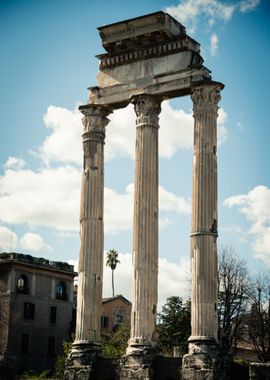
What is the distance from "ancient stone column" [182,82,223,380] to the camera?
2641 cm

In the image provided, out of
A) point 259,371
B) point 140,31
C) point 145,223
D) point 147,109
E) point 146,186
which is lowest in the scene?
point 259,371

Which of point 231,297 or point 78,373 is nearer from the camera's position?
point 78,373

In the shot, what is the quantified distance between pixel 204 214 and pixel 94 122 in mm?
7652

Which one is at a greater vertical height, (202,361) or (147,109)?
(147,109)

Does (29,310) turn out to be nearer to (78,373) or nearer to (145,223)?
(78,373)

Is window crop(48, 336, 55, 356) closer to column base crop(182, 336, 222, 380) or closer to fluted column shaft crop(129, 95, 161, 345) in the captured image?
fluted column shaft crop(129, 95, 161, 345)

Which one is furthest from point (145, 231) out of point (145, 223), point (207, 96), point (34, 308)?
point (34, 308)

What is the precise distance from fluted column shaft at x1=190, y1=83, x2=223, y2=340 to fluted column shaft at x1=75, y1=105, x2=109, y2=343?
498 cm

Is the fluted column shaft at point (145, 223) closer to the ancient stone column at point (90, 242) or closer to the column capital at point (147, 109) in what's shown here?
the column capital at point (147, 109)

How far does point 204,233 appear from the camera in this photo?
27531 mm

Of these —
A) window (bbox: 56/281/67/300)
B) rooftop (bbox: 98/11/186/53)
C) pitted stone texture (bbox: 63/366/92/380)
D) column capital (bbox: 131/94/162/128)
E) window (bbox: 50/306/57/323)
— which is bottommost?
pitted stone texture (bbox: 63/366/92/380)

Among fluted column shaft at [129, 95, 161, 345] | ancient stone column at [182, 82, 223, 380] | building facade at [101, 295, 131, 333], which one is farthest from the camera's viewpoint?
building facade at [101, 295, 131, 333]

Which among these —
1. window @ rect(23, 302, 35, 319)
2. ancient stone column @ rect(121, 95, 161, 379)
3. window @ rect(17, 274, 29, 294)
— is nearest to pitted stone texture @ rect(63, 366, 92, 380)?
ancient stone column @ rect(121, 95, 161, 379)

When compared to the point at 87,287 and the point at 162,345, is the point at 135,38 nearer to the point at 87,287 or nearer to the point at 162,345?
the point at 87,287
